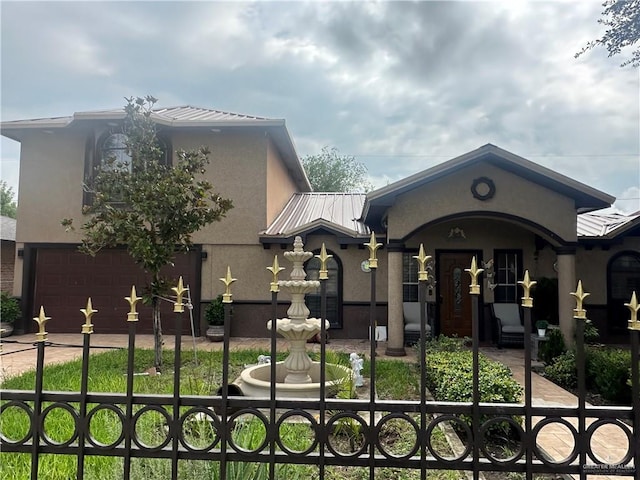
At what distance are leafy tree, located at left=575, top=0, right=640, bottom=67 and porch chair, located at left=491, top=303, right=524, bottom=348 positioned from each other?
251 inches

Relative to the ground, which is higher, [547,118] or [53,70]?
[547,118]

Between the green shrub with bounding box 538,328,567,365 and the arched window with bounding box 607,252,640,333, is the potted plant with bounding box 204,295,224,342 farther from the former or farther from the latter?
the arched window with bounding box 607,252,640,333

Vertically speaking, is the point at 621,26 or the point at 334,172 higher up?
the point at 334,172

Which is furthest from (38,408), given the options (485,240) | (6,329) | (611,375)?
(6,329)

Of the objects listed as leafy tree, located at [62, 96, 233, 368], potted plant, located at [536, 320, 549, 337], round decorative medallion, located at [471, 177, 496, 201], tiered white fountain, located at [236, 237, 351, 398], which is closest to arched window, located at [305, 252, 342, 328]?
round decorative medallion, located at [471, 177, 496, 201]

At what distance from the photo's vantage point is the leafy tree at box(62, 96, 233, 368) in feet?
22.5

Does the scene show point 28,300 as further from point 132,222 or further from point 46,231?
point 132,222

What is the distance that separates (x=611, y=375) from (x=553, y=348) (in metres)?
2.28

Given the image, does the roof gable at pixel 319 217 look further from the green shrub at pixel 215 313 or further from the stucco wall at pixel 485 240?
the green shrub at pixel 215 313

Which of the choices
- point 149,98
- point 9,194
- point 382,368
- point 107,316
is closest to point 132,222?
point 149,98

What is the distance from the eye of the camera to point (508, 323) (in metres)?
10.6

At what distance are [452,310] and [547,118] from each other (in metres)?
10.3

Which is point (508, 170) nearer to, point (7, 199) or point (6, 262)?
point (6, 262)

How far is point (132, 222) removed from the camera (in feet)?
22.7
